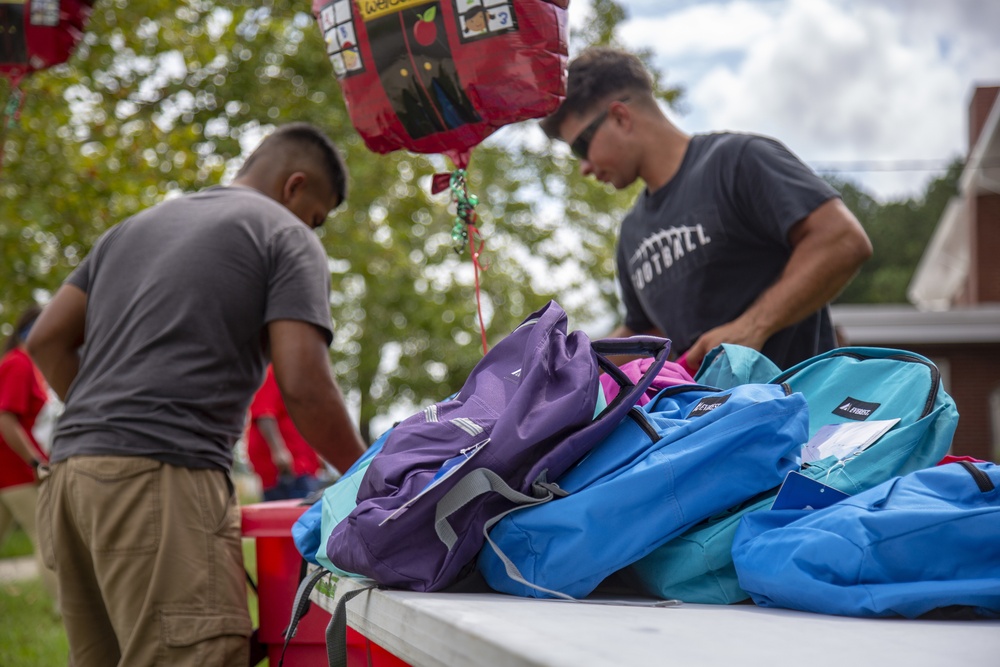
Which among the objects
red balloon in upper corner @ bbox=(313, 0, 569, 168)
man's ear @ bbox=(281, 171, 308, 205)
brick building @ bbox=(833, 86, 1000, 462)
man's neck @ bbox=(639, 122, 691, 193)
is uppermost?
red balloon in upper corner @ bbox=(313, 0, 569, 168)

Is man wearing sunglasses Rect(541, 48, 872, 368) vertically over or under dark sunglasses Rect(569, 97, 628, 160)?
under

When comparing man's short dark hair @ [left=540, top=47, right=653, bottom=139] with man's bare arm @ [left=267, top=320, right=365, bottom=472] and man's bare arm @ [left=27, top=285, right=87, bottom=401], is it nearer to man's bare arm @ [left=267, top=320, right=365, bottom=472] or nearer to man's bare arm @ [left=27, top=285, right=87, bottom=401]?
man's bare arm @ [left=267, top=320, right=365, bottom=472]

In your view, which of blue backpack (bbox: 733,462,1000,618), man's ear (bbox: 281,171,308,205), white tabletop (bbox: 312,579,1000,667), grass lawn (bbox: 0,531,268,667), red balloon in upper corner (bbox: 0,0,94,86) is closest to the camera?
white tabletop (bbox: 312,579,1000,667)

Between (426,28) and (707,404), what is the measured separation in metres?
1.34

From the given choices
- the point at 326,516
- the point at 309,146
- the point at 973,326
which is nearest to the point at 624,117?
the point at 309,146

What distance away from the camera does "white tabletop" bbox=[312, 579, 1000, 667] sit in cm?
105

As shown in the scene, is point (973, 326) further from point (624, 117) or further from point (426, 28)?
point (426, 28)

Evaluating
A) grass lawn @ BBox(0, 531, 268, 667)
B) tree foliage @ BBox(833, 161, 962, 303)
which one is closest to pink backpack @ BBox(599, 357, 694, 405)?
grass lawn @ BBox(0, 531, 268, 667)

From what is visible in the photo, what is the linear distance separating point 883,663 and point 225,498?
6.75ft

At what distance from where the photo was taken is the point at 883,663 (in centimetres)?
104

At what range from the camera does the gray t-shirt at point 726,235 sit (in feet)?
9.12

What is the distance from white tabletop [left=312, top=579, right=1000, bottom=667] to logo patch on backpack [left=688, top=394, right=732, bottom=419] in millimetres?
326

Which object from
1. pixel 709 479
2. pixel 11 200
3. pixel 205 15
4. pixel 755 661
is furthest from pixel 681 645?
pixel 205 15

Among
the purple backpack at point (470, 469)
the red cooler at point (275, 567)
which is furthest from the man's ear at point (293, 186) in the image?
the purple backpack at point (470, 469)
